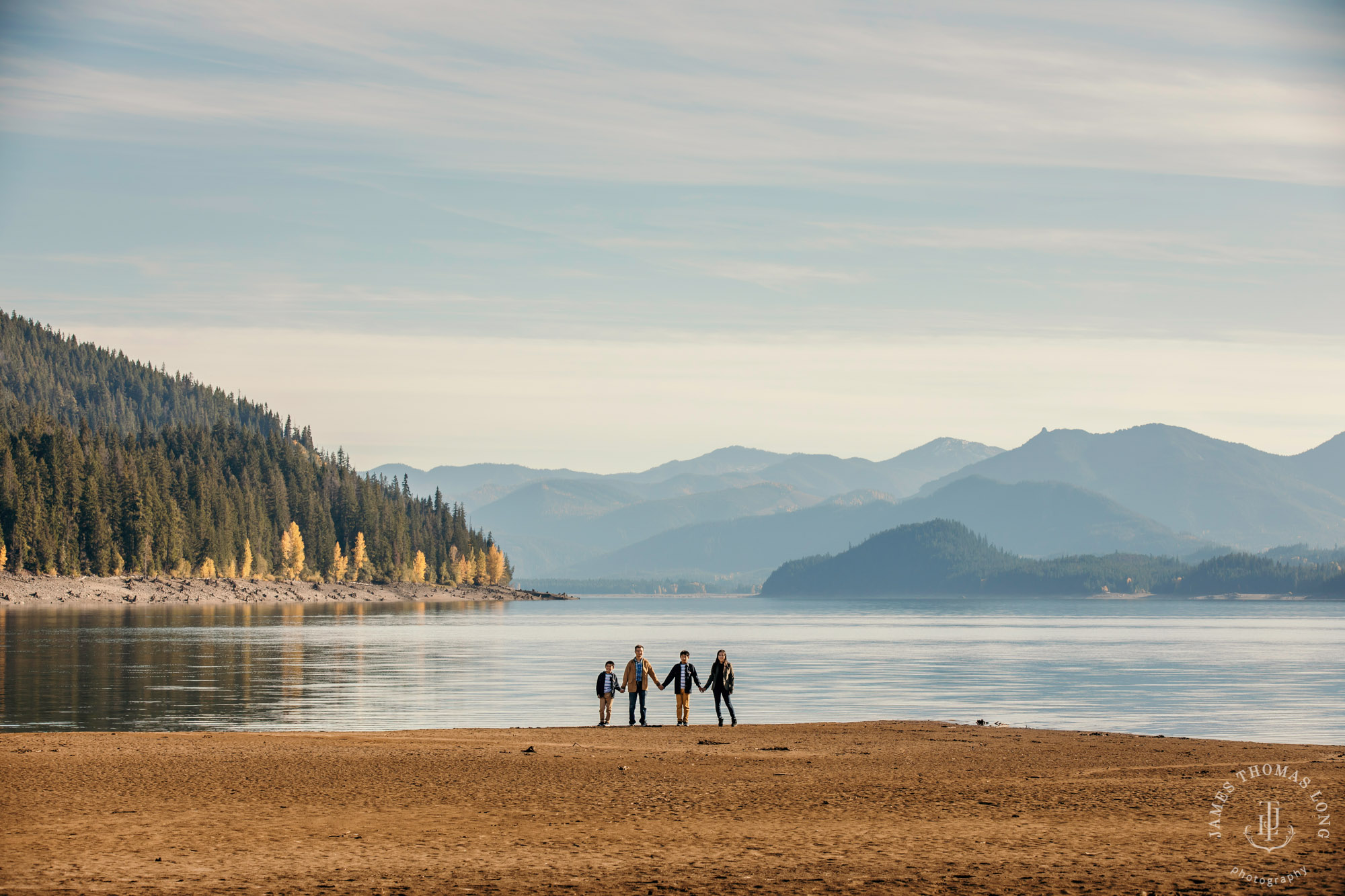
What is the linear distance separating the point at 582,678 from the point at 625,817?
51.1m

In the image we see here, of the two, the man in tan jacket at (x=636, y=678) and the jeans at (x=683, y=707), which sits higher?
the man in tan jacket at (x=636, y=678)

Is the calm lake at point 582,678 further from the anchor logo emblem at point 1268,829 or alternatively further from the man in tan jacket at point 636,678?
the anchor logo emblem at point 1268,829

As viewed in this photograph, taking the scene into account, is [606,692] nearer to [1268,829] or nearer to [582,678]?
[1268,829]

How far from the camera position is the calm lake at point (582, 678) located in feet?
170

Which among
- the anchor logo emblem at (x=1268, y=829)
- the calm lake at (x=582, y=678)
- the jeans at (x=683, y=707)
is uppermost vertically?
the anchor logo emblem at (x=1268, y=829)

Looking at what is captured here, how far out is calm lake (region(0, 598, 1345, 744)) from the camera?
51938mm

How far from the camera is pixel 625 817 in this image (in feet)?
84.3

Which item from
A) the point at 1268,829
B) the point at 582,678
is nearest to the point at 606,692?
the point at 1268,829

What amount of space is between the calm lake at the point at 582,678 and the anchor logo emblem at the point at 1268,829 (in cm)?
2267

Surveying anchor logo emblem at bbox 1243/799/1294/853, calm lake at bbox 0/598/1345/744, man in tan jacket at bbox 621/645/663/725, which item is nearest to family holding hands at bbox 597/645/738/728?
man in tan jacket at bbox 621/645/663/725

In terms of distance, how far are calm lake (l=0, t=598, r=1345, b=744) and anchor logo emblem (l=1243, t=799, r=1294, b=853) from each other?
74.4ft

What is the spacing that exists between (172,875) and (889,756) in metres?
22.5

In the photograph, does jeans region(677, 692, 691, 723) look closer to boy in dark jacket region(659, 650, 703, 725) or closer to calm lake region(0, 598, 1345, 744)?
boy in dark jacket region(659, 650, 703, 725)

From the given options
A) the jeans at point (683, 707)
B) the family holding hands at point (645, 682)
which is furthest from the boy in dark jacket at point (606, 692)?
the jeans at point (683, 707)
